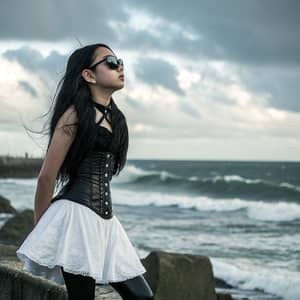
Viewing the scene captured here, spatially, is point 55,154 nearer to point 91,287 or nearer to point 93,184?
point 93,184

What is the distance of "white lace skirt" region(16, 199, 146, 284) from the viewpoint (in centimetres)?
303

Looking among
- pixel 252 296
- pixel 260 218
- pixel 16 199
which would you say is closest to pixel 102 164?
pixel 252 296

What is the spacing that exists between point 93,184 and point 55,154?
0.22 metres

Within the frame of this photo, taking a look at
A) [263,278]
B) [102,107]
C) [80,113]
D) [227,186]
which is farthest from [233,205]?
[80,113]

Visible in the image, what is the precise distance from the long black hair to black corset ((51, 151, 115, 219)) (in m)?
0.04

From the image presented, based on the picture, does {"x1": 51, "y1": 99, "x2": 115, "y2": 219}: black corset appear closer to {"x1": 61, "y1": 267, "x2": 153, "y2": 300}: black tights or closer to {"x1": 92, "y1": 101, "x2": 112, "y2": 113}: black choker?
{"x1": 92, "y1": 101, "x2": 112, "y2": 113}: black choker

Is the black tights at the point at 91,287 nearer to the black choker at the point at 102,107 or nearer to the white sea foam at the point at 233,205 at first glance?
the black choker at the point at 102,107

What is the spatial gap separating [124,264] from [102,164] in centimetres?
44

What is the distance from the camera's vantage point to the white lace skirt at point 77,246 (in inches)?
119

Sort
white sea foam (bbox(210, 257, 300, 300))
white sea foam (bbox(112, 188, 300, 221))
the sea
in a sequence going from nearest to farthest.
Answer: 1. white sea foam (bbox(210, 257, 300, 300))
2. the sea
3. white sea foam (bbox(112, 188, 300, 221))

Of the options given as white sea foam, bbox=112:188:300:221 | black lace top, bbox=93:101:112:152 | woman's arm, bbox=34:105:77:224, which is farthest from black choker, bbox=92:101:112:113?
white sea foam, bbox=112:188:300:221

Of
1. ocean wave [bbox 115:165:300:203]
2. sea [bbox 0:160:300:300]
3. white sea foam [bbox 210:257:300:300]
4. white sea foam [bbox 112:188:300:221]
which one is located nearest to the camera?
white sea foam [bbox 210:257:300:300]

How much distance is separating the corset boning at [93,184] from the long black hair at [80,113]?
0.13 ft

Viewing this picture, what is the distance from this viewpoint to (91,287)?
3.12m
